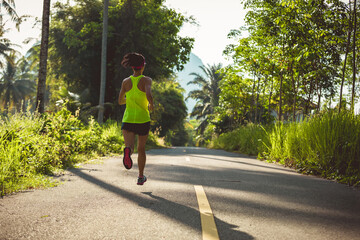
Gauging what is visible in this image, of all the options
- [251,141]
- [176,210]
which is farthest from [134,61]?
[251,141]

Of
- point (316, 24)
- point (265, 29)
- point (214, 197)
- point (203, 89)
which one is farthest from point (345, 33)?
point (203, 89)

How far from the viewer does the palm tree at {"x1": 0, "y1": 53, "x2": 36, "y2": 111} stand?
54.5 metres

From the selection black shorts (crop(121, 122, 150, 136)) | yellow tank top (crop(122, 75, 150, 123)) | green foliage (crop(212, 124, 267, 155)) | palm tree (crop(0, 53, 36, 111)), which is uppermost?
palm tree (crop(0, 53, 36, 111))

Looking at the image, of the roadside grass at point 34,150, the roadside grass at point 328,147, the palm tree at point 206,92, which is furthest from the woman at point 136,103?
the palm tree at point 206,92

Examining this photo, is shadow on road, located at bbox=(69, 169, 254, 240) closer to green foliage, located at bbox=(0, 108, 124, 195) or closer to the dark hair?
green foliage, located at bbox=(0, 108, 124, 195)

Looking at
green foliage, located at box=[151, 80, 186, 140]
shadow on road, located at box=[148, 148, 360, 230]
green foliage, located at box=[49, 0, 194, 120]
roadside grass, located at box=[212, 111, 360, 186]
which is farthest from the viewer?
green foliage, located at box=[151, 80, 186, 140]

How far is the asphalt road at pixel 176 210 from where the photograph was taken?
10.3 feet

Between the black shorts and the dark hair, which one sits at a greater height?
the dark hair

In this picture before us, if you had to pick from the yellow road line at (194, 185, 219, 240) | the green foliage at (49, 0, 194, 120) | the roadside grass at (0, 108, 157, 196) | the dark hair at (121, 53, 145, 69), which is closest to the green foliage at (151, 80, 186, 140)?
the green foliage at (49, 0, 194, 120)

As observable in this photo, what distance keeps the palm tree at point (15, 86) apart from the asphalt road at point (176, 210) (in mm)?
52548

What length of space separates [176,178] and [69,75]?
20.1 m

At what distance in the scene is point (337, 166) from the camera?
7168 mm

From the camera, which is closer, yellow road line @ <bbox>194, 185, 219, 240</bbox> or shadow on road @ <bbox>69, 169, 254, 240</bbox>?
yellow road line @ <bbox>194, 185, 219, 240</bbox>

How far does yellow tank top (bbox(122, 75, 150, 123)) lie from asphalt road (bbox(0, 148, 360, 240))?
Result: 3.81 feet
